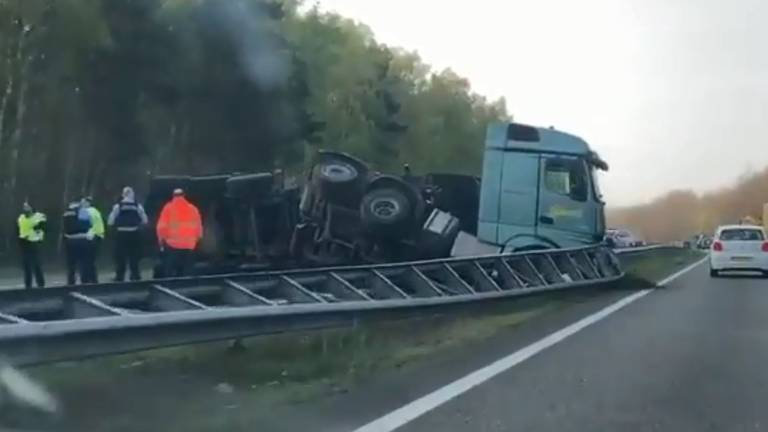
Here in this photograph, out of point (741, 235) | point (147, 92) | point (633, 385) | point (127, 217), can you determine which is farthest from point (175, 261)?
point (147, 92)

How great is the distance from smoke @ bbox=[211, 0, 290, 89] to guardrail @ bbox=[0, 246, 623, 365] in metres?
35.2

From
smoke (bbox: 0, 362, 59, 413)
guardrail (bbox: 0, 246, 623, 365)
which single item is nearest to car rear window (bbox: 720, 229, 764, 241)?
guardrail (bbox: 0, 246, 623, 365)

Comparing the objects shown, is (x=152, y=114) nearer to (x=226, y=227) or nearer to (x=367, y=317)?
(x=226, y=227)

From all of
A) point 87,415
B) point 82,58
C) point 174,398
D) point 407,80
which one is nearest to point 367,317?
point 174,398

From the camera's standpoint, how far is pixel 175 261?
20141 mm

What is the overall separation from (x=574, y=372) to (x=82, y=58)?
117ft

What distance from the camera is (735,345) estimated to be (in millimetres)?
15148

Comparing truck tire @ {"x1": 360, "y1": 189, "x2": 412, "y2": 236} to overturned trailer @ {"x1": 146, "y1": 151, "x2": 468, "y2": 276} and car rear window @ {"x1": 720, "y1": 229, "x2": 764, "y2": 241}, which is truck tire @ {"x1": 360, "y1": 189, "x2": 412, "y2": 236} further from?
car rear window @ {"x1": 720, "y1": 229, "x2": 764, "y2": 241}

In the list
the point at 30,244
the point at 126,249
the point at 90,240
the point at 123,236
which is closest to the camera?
the point at 123,236

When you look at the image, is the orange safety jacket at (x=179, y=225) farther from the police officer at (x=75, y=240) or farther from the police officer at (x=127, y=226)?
the police officer at (x=75, y=240)

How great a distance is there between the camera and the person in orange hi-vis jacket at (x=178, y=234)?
19531mm

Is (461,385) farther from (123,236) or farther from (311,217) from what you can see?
(311,217)

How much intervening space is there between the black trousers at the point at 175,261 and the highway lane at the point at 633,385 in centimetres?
591

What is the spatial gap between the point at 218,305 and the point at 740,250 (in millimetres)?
26689
